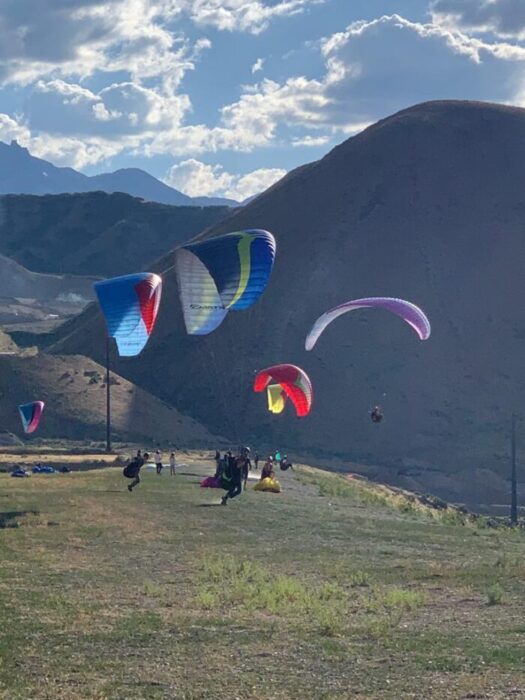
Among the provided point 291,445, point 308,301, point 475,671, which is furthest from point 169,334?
point 475,671

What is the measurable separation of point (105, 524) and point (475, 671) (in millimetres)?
14220

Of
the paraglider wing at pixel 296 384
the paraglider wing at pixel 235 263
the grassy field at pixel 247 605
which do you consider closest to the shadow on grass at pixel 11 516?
the grassy field at pixel 247 605

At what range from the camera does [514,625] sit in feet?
47.3

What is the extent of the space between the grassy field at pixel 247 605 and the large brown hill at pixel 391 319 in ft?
149

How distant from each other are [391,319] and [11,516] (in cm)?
6996

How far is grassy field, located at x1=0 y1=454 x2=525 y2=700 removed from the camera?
436 inches

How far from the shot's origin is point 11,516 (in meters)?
25.5

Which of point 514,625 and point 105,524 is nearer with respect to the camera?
point 514,625

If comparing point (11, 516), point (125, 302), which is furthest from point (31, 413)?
point (11, 516)

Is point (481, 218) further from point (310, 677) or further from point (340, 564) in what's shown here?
point (310, 677)

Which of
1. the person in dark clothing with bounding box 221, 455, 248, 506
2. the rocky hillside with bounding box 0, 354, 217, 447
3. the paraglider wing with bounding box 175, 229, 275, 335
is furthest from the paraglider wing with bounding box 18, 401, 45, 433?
the paraglider wing with bounding box 175, 229, 275, 335

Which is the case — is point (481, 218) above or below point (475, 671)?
above

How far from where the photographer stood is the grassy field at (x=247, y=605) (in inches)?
436

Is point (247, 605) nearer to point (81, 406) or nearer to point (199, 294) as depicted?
point (199, 294)
